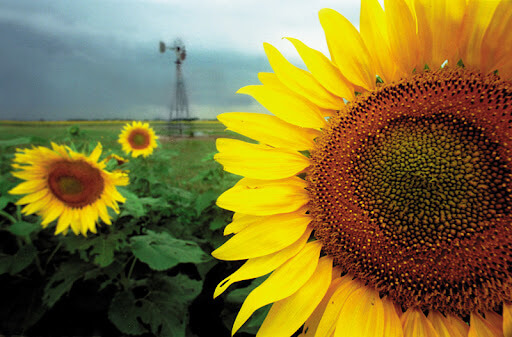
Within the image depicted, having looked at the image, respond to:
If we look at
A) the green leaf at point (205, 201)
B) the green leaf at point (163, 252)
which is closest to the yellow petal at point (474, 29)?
the green leaf at point (163, 252)

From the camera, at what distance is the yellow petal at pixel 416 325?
85 cm

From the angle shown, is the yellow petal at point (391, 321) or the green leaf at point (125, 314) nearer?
the yellow petal at point (391, 321)

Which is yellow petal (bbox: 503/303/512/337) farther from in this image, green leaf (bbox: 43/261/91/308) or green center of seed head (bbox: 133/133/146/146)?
green center of seed head (bbox: 133/133/146/146)

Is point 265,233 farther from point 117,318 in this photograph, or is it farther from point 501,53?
point 117,318

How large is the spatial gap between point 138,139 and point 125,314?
3.94 metres

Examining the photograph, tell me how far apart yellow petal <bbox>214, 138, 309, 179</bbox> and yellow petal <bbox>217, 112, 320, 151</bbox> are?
27 mm

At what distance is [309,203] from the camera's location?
1.01 m

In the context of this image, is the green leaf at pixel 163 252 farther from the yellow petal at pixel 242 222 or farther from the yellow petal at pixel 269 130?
the yellow petal at pixel 269 130

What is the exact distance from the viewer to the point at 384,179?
35.3 inches

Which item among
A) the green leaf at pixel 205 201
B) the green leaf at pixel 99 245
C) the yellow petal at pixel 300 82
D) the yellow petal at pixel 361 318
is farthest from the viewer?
the green leaf at pixel 205 201

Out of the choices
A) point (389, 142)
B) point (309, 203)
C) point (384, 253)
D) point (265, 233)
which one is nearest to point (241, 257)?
point (265, 233)

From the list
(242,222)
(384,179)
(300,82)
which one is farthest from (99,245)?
(384,179)

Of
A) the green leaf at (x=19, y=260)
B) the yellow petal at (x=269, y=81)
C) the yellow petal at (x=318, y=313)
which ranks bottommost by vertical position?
the green leaf at (x=19, y=260)

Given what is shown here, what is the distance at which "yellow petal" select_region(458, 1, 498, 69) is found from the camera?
807 millimetres
